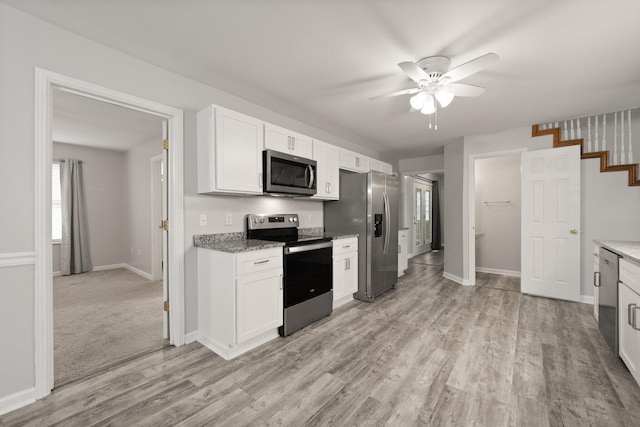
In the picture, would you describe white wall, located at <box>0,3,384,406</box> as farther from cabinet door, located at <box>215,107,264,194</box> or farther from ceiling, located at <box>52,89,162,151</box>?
ceiling, located at <box>52,89,162,151</box>

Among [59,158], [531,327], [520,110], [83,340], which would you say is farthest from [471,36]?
[59,158]

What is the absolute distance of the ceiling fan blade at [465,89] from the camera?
2.31 m

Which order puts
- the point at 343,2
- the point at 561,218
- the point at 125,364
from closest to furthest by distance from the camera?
the point at 343,2
the point at 125,364
the point at 561,218

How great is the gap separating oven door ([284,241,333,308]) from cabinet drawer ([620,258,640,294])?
239cm

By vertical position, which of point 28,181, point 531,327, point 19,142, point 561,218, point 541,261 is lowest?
point 531,327

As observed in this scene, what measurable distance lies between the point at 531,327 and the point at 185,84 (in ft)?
13.7

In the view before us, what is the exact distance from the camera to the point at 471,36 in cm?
193

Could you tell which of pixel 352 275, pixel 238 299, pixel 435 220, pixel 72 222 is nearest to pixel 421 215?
pixel 435 220

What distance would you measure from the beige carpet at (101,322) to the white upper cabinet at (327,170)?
233cm

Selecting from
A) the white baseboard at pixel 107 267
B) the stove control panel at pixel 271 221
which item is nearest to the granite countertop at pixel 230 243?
the stove control panel at pixel 271 221

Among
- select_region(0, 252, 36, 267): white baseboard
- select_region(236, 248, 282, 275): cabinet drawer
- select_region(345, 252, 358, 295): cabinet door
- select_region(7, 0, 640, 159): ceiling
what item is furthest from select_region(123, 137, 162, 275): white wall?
select_region(345, 252, 358, 295): cabinet door

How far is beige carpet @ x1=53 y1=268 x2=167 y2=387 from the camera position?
89.0 inches

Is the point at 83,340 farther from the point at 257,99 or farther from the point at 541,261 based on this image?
the point at 541,261

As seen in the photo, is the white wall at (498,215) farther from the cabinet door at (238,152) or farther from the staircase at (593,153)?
the cabinet door at (238,152)
